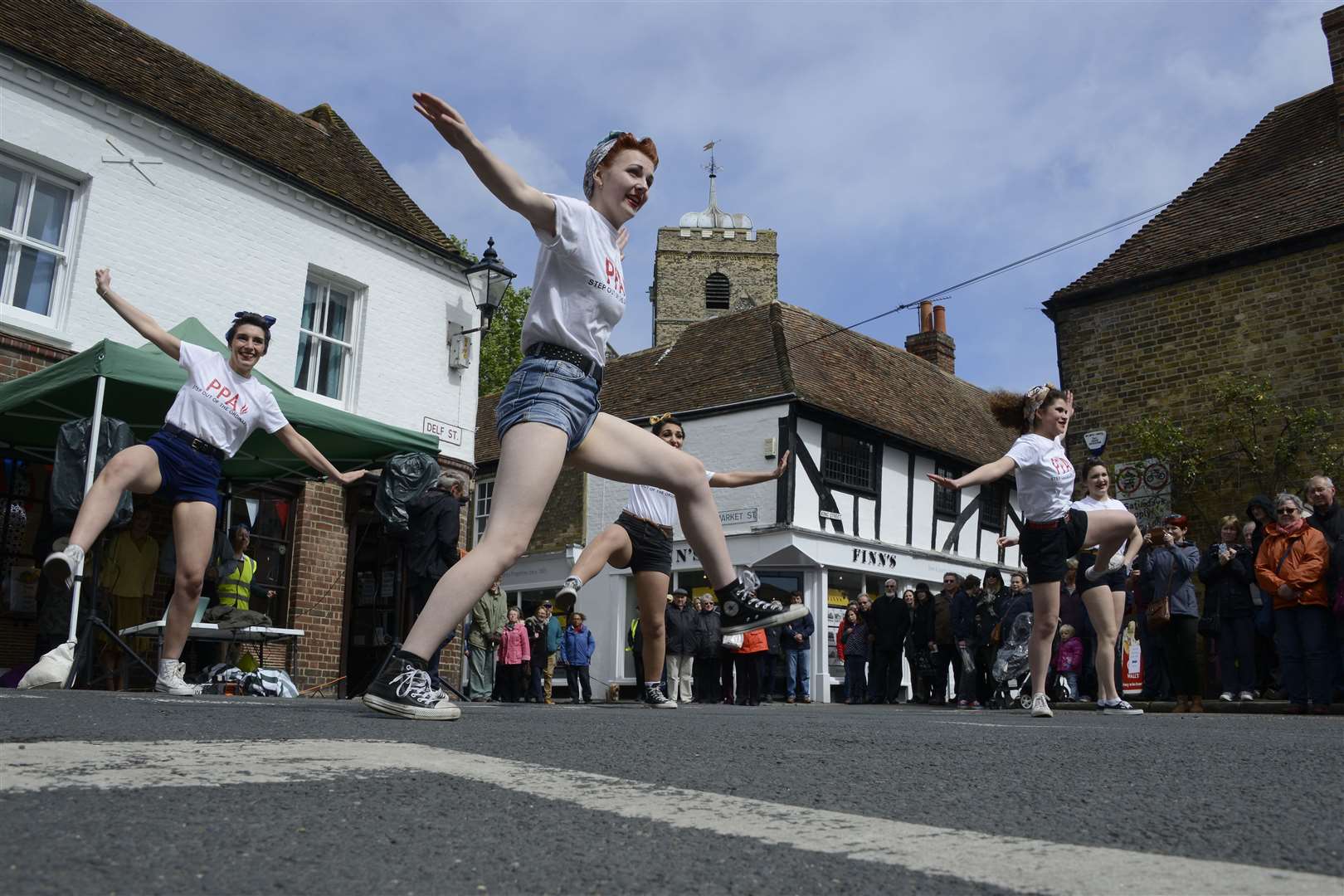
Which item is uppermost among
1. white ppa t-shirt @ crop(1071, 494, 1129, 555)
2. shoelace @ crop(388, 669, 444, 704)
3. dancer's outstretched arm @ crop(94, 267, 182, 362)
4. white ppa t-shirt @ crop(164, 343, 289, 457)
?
dancer's outstretched arm @ crop(94, 267, 182, 362)

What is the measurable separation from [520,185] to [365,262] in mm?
12275

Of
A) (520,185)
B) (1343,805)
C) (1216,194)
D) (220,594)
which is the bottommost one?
(1343,805)

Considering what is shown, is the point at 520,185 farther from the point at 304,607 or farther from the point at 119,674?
the point at 304,607

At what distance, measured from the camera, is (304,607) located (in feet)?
44.7

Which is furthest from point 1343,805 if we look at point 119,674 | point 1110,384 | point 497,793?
point 1110,384

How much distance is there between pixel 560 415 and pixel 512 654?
13.3m

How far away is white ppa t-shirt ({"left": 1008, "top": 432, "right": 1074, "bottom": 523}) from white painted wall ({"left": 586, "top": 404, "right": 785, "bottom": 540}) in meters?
15.8

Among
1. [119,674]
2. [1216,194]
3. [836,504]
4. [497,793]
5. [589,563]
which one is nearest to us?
[497,793]

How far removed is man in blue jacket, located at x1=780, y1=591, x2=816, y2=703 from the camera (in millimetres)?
17859

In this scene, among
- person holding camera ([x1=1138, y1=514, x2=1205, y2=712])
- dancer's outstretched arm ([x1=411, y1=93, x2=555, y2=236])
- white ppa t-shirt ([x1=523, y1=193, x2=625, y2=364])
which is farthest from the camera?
person holding camera ([x1=1138, y1=514, x2=1205, y2=712])

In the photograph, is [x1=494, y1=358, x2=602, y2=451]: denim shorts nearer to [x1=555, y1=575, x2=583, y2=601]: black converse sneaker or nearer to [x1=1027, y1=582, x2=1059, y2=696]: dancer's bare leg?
[x1=555, y1=575, x2=583, y2=601]: black converse sneaker

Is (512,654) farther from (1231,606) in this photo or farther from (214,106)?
(1231,606)

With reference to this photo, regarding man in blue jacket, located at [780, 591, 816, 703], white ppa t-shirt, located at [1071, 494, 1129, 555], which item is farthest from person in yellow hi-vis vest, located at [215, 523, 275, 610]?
man in blue jacket, located at [780, 591, 816, 703]

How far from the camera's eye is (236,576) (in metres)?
10.6
